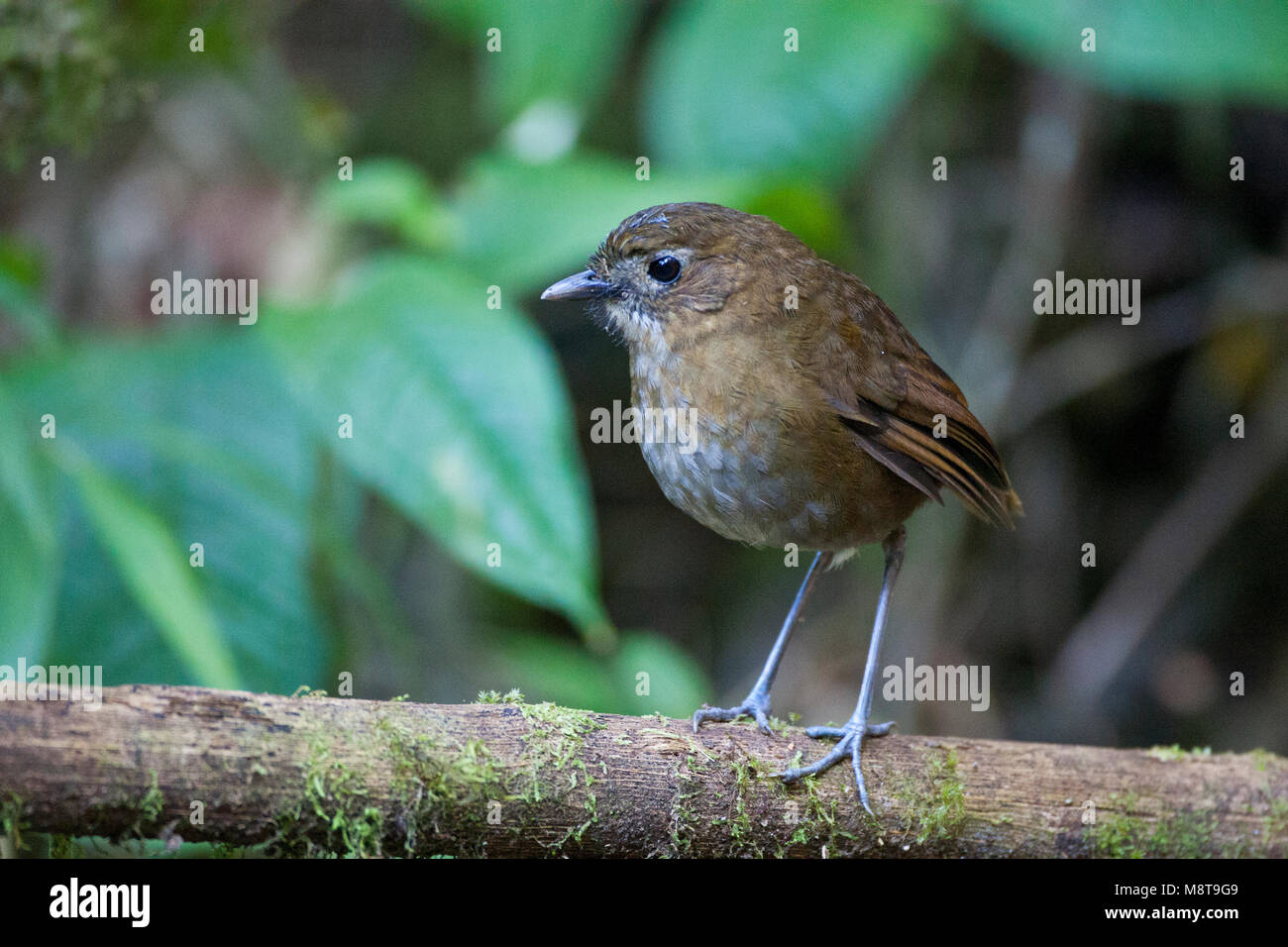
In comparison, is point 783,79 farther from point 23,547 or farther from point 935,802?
point 23,547

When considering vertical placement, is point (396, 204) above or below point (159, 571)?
above

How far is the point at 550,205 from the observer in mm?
3344

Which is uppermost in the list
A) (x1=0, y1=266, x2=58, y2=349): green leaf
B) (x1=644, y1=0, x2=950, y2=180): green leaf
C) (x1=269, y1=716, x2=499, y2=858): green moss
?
(x1=644, y1=0, x2=950, y2=180): green leaf

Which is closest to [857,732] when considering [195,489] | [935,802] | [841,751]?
[841,751]

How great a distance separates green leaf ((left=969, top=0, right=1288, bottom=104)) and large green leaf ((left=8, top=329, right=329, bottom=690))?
102 inches

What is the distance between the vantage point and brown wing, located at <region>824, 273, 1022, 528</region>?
2.61 meters

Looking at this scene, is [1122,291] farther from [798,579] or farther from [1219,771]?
[1219,771]

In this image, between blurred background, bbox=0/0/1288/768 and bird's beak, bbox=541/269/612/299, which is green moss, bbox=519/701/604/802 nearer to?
blurred background, bbox=0/0/1288/768

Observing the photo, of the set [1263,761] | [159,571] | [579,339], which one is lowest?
[1263,761]

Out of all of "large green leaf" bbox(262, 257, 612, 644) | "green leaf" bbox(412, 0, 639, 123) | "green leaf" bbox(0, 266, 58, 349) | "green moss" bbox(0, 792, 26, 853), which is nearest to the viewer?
"green moss" bbox(0, 792, 26, 853)

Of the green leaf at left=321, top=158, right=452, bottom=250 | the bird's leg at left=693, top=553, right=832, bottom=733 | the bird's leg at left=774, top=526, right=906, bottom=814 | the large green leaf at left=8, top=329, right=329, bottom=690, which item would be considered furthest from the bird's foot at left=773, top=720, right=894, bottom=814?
the green leaf at left=321, top=158, right=452, bottom=250

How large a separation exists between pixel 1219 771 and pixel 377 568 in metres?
3.22

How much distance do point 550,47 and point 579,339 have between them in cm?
195

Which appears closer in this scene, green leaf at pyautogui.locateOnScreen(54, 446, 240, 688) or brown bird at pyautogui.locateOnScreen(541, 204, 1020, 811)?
brown bird at pyautogui.locateOnScreen(541, 204, 1020, 811)
